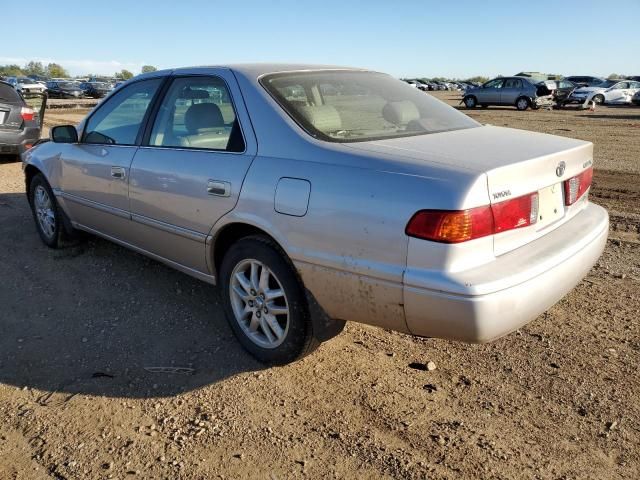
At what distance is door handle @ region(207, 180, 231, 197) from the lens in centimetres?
313

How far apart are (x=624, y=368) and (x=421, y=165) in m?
1.72

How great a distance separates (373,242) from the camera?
249cm

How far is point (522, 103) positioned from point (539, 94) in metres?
0.85

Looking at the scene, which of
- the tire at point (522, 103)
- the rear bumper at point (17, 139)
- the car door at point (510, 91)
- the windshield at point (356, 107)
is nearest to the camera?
the windshield at point (356, 107)

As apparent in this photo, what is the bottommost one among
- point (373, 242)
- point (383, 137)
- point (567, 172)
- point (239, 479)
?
point (239, 479)

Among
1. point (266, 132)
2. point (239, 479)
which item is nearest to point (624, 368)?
point (239, 479)

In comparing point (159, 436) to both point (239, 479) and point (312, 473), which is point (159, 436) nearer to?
point (239, 479)

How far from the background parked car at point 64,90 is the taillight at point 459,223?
141ft

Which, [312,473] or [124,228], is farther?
[124,228]

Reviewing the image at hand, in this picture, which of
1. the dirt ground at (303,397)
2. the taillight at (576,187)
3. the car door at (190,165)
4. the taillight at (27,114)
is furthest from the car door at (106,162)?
the taillight at (27,114)

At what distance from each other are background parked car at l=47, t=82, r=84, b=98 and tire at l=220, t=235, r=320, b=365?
4181 cm

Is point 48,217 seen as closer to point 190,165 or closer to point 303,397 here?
point 190,165

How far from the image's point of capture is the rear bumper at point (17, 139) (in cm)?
984

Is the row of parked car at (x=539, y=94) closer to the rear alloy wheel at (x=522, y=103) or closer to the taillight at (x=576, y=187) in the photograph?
the rear alloy wheel at (x=522, y=103)
